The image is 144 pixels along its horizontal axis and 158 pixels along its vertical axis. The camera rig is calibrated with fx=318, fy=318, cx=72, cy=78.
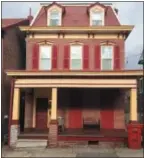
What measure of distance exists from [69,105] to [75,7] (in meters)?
6.95

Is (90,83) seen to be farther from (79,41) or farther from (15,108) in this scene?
(79,41)

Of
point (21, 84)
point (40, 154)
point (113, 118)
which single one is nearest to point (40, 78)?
point (21, 84)

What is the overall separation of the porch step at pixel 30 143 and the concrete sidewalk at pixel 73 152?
16.9 inches

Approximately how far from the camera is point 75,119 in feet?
63.0

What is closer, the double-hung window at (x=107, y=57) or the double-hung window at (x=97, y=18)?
the double-hung window at (x=107, y=57)

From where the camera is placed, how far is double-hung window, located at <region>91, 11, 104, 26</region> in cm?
2017

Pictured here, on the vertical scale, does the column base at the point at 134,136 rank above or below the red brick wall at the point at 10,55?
below

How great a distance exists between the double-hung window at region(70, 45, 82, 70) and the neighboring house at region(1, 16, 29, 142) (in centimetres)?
388

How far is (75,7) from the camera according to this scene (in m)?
21.7

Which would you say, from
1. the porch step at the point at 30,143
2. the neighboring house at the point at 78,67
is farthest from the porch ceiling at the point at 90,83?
the porch step at the point at 30,143

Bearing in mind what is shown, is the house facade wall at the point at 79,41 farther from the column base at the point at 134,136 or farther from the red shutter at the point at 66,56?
the column base at the point at 134,136

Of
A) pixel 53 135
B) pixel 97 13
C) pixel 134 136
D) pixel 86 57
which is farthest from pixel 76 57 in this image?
pixel 134 136

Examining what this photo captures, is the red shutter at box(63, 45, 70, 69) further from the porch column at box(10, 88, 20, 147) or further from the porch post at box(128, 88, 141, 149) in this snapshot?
the porch post at box(128, 88, 141, 149)

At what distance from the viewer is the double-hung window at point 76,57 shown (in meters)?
19.4
